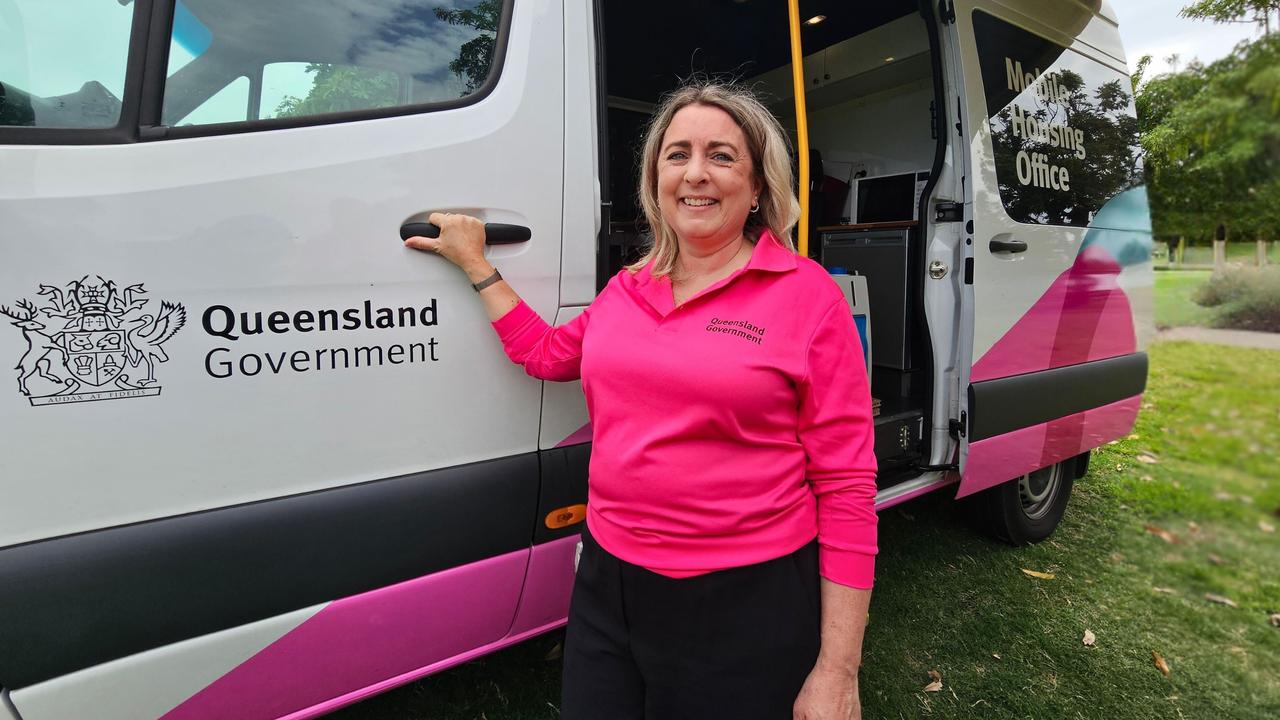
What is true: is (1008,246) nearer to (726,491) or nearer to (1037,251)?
(1037,251)

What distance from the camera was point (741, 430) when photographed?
1303mm

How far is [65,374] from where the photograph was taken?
4.13ft

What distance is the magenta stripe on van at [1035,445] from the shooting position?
280 centimetres

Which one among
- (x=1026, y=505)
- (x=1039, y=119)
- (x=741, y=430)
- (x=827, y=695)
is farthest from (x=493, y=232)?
(x=1026, y=505)

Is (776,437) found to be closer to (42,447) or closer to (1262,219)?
(1262,219)

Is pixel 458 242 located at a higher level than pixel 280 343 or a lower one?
higher

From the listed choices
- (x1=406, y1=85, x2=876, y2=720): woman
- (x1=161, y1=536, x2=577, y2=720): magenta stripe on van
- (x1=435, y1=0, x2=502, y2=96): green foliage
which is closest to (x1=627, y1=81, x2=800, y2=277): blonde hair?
(x1=406, y1=85, x2=876, y2=720): woman

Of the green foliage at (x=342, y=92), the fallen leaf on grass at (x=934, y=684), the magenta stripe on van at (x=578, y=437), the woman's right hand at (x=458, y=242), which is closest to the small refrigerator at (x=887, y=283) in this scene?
the fallen leaf on grass at (x=934, y=684)

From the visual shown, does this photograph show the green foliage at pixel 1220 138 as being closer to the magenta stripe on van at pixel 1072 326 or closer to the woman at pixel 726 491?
the woman at pixel 726 491

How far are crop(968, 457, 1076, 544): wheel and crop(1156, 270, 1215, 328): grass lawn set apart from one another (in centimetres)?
316

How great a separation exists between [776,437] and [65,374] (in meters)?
1.30

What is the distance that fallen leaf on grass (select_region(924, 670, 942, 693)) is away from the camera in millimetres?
2424

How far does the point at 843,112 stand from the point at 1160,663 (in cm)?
377

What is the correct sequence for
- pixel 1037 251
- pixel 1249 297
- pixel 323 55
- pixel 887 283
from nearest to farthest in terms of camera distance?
1. pixel 1249 297
2. pixel 323 55
3. pixel 1037 251
4. pixel 887 283
